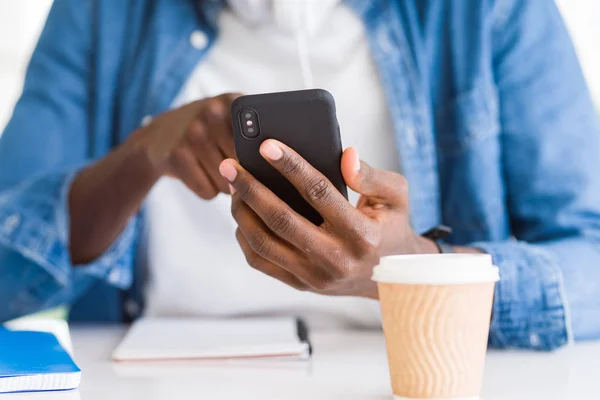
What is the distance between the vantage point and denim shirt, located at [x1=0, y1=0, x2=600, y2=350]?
42.0 inches

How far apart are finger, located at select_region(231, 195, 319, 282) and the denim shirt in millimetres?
378

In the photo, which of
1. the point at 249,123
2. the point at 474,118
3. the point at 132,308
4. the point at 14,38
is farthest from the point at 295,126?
the point at 14,38

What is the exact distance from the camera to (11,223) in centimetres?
105

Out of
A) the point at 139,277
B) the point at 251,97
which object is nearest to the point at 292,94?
the point at 251,97

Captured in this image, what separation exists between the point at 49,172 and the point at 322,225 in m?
0.57

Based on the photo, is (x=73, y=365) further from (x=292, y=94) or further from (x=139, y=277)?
(x=139, y=277)

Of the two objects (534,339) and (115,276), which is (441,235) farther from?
(115,276)

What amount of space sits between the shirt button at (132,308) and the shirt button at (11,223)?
25cm

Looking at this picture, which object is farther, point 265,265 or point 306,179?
point 265,265

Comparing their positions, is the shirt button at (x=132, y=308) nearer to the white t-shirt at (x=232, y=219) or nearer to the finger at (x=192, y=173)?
the white t-shirt at (x=232, y=219)

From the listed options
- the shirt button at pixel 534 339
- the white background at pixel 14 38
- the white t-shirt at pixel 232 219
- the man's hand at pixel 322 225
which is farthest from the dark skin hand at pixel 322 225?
the white background at pixel 14 38

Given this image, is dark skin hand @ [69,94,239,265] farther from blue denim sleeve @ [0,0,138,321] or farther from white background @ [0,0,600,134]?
white background @ [0,0,600,134]

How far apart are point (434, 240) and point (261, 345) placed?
0.79 ft

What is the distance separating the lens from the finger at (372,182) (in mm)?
668
